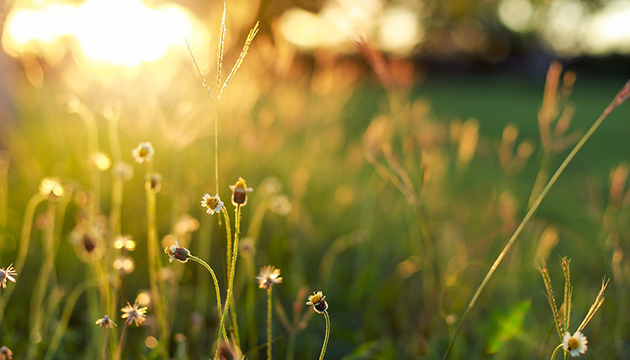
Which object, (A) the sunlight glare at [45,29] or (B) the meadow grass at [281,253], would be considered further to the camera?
(A) the sunlight glare at [45,29]

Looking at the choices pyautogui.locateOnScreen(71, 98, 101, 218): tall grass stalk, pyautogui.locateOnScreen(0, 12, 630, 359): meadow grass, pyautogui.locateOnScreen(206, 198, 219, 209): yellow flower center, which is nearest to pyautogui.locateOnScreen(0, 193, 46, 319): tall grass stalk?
pyautogui.locateOnScreen(0, 12, 630, 359): meadow grass

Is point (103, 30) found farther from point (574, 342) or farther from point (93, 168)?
point (574, 342)

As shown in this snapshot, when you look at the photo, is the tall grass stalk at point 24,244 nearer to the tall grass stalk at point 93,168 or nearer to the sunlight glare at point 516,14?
the tall grass stalk at point 93,168

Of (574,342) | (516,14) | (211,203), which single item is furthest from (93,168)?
(516,14)

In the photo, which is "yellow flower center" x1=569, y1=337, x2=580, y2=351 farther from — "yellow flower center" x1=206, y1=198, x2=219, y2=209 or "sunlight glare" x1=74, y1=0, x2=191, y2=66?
"sunlight glare" x1=74, y1=0, x2=191, y2=66

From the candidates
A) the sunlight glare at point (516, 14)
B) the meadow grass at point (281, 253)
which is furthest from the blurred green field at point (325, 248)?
the sunlight glare at point (516, 14)

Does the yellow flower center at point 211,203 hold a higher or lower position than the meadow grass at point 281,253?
higher

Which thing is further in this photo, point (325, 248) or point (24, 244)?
point (325, 248)

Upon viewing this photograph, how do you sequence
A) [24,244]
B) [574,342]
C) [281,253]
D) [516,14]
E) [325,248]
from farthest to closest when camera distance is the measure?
1. [516,14]
2. [325,248]
3. [281,253]
4. [24,244]
5. [574,342]

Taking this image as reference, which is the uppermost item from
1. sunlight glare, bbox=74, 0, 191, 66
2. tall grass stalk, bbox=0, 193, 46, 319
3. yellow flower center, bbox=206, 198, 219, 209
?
sunlight glare, bbox=74, 0, 191, 66

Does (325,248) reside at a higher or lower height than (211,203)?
lower
